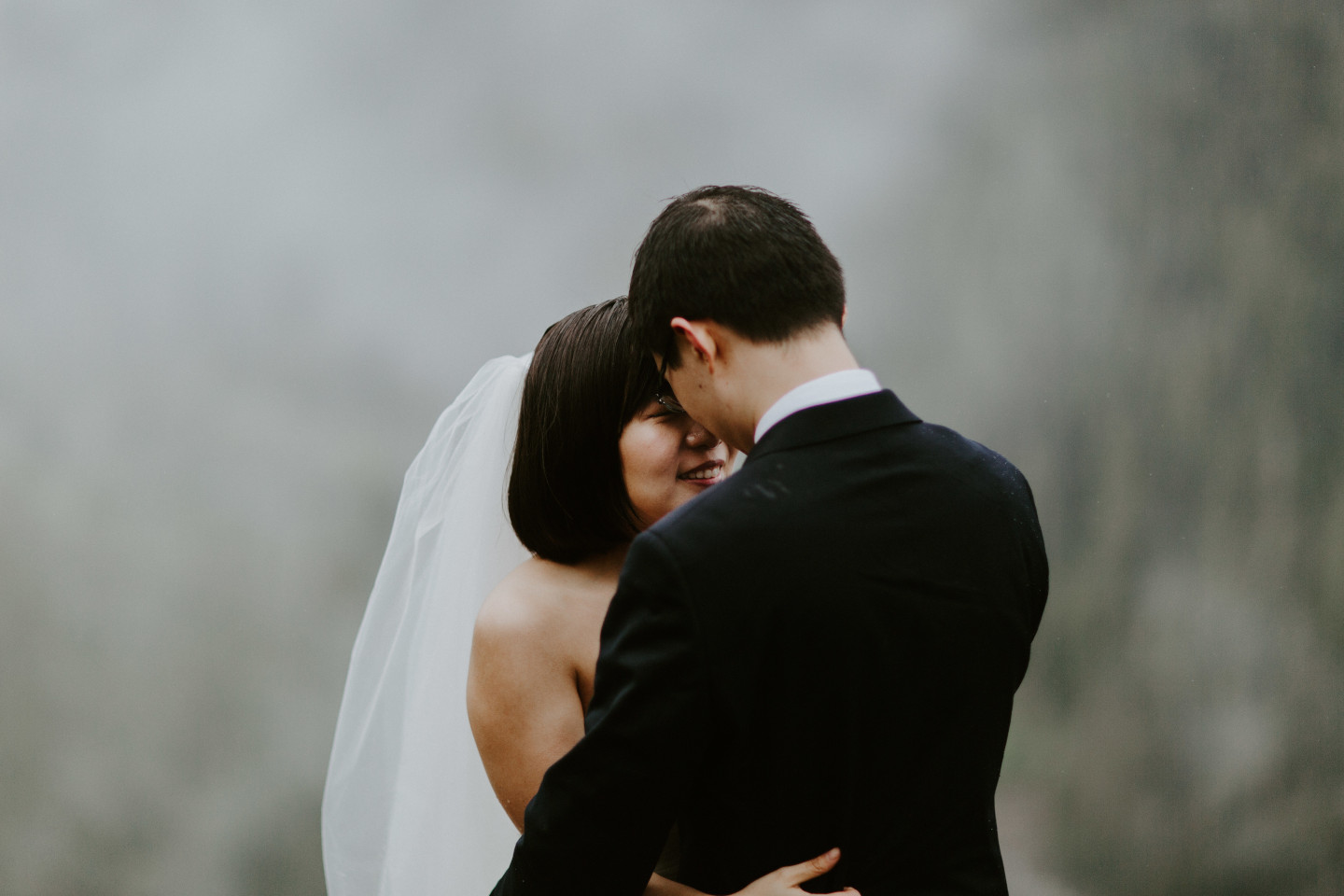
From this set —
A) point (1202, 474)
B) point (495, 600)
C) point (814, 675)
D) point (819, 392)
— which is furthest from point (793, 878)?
point (1202, 474)

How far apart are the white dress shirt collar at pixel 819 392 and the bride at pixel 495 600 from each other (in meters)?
0.42

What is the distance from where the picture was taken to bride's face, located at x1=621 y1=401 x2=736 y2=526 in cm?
134

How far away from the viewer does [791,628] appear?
86cm

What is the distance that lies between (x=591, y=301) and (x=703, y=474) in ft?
3.08

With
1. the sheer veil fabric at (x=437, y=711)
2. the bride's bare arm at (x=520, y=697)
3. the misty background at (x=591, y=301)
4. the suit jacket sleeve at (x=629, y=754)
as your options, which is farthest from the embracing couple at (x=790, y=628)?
the misty background at (x=591, y=301)

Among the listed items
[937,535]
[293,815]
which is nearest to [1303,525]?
[937,535]

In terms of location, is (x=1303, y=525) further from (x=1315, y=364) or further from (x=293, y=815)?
(x=293, y=815)

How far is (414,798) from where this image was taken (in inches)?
61.5

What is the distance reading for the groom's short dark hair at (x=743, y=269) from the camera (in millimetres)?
943

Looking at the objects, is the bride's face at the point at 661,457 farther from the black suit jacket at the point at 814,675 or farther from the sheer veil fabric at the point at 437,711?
the black suit jacket at the point at 814,675

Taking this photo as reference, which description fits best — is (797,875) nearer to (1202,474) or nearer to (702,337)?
(702,337)

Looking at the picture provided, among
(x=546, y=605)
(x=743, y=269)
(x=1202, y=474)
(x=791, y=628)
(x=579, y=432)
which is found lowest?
Answer: (x=1202, y=474)

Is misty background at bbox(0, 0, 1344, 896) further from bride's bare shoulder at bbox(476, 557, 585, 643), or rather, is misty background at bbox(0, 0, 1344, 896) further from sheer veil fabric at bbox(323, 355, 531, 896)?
bride's bare shoulder at bbox(476, 557, 585, 643)

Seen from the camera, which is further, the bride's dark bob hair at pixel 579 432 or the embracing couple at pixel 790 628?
the bride's dark bob hair at pixel 579 432
